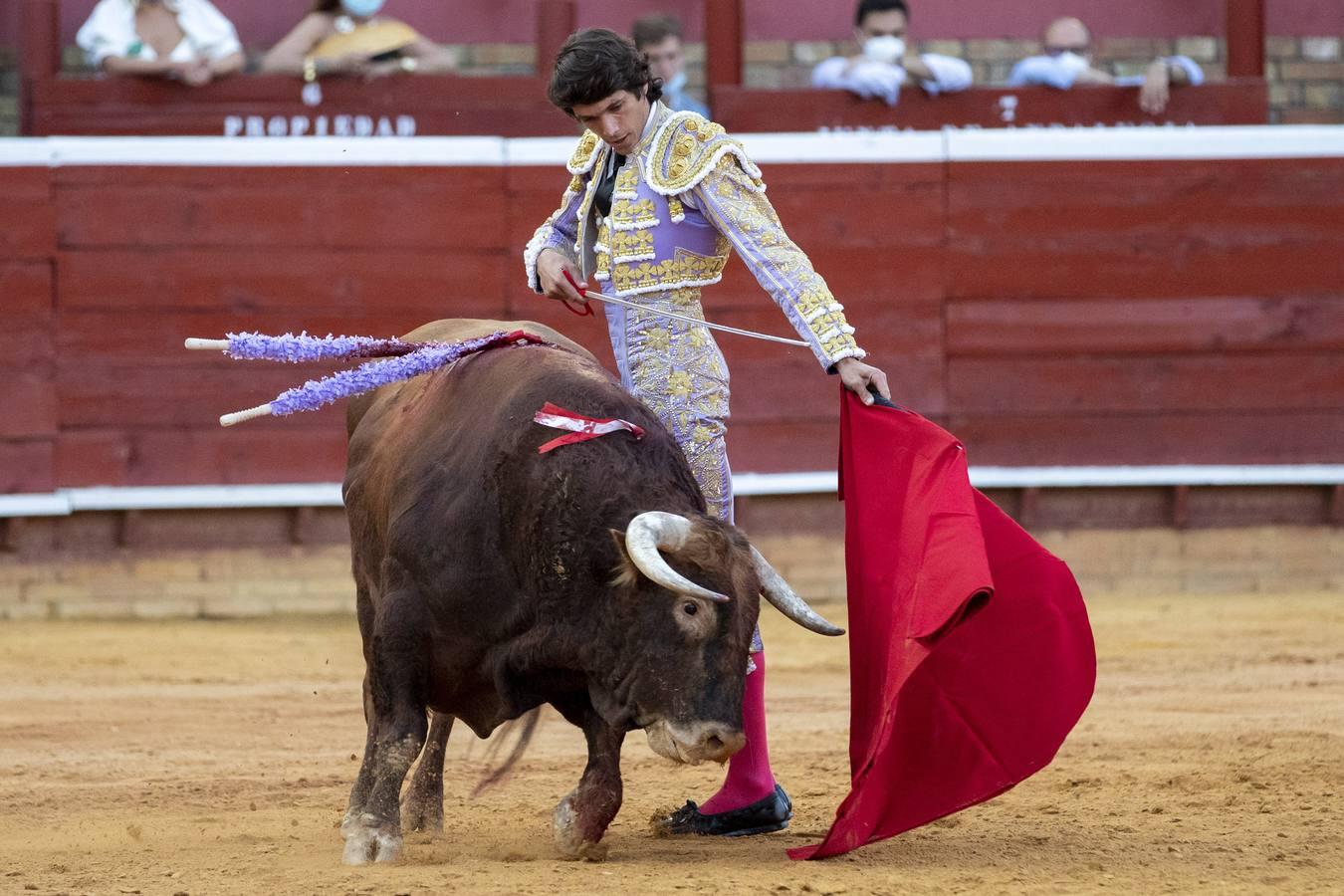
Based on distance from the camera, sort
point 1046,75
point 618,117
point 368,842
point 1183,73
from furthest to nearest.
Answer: point 1046,75 < point 1183,73 < point 618,117 < point 368,842

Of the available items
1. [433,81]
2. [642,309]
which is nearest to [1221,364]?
[433,81]

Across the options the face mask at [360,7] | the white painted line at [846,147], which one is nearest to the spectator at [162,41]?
the face mask at [360,7]

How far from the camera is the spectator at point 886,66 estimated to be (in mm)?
7613

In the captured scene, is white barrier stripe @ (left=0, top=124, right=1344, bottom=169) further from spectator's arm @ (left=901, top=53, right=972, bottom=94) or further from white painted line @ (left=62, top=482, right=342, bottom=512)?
white painted line @ (left=62, top=482, right=342, bottom=512)

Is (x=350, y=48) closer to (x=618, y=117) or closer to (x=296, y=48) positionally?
(x=296, y=48)

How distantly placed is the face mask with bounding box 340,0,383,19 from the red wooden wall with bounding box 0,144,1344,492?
2.28 feet

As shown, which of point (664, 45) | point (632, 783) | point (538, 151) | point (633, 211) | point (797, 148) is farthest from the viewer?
point (797, 148)

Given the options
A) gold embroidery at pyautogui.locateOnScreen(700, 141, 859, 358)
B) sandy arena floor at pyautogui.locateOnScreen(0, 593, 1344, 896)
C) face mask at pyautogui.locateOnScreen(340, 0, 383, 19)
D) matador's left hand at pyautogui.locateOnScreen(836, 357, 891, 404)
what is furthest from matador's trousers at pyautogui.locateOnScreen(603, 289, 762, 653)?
face mask at pyautogui.locateOnScreen(340, 0, 383, 19)

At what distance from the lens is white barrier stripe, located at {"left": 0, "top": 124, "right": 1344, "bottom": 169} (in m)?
7.18

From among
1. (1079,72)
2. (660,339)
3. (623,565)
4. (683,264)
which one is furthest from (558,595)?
(1079,72)

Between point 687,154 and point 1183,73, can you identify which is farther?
point 1183,73

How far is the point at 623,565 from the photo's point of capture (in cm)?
313

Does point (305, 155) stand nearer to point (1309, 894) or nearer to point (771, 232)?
point (771, 232)

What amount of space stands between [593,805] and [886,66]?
4911 millimetres
